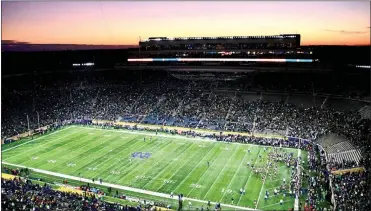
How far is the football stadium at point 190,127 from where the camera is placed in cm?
2131

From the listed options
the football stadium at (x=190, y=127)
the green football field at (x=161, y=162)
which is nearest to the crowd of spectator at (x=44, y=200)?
the football stadium at (x=190, y=127)

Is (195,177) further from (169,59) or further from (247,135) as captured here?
(169,59)

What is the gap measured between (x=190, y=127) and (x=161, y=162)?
12.0 metres

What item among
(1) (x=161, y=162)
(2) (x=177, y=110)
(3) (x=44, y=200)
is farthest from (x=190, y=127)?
(3) (x=44, y=200)

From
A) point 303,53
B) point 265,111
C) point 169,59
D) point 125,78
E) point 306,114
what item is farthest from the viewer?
point 125,78

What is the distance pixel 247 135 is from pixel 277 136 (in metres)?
3.05

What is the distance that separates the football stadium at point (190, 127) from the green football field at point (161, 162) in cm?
14

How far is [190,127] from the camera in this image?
39344 millimetres

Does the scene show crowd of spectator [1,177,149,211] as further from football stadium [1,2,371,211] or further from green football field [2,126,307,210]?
green football field [2,126,307,210]

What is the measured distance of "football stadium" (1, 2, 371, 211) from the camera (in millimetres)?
21312

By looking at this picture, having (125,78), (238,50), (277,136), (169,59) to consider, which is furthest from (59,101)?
(277,136)

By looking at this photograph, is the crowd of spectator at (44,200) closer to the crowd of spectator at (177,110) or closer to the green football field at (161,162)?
the green football field at (161,162)

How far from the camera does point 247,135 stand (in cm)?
3575

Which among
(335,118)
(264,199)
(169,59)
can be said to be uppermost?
(169,59)
